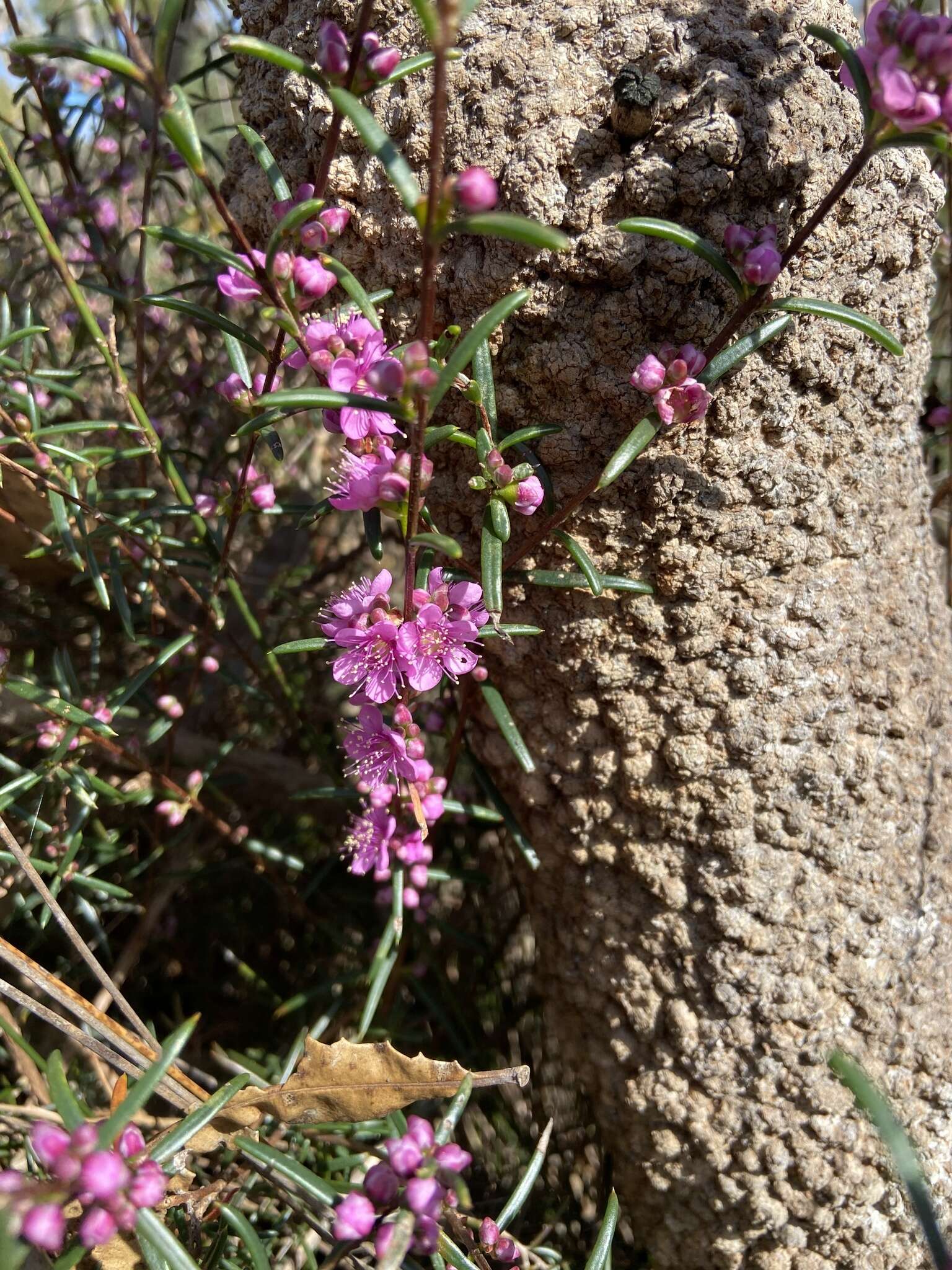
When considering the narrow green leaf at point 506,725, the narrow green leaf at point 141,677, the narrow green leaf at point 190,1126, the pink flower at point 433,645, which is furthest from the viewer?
the narrow green leaf at point 141,677

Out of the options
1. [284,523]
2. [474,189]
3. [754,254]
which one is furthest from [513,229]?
[284,523]

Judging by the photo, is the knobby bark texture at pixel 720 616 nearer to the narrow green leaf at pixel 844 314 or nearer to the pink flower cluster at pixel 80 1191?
the narrow green leaf at pixel 844 314

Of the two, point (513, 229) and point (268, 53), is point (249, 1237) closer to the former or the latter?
point (513, 229)

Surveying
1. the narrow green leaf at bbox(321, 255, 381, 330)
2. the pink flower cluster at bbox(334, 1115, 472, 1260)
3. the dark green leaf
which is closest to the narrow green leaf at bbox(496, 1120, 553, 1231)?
the pink flower cluster at bbox(334, 1115, 472, 1260)

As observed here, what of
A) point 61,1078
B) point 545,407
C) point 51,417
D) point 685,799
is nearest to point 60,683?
point 51,417

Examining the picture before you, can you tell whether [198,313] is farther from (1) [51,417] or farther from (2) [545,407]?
(1) [51,417]

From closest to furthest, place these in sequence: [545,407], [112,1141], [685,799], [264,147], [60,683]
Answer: [112,1141], [264,147], [545,407], [685,799], [60,683]

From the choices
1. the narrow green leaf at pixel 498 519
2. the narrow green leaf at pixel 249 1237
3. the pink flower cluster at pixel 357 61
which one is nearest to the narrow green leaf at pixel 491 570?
the narrow green leaf at pixel 498 519
